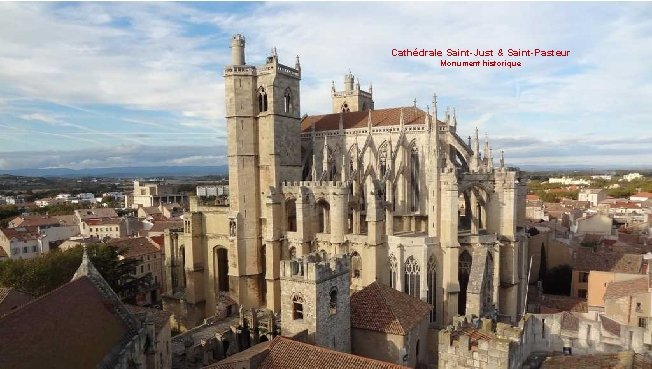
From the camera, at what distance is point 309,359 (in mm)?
17141

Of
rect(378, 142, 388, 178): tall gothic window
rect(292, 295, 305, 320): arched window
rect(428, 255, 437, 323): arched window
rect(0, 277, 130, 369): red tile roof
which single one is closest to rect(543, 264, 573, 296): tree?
rect(428, 255, 437, 323): arched window

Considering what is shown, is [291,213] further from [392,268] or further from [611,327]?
[611,327]

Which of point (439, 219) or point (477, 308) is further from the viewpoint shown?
point (439, 219)

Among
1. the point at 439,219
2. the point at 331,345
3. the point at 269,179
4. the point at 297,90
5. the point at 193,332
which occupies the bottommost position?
the point at 193,332

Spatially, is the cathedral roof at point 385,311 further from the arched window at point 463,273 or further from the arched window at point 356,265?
the arched window at point 463,273

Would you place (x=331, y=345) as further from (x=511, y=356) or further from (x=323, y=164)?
(x=323, y=164)

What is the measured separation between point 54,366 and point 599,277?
35.6m

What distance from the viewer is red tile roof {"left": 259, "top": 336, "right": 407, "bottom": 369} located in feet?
54.8

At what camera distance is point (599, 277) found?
3484cm

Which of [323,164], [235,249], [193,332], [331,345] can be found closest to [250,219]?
[235,249]

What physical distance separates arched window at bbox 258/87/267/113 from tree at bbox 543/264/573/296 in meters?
31.0

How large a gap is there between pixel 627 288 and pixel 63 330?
32.1 m

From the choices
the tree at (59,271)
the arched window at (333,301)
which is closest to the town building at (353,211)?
the tree at (59,271)

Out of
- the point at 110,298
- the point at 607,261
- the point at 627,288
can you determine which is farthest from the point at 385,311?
the point at 607,261
